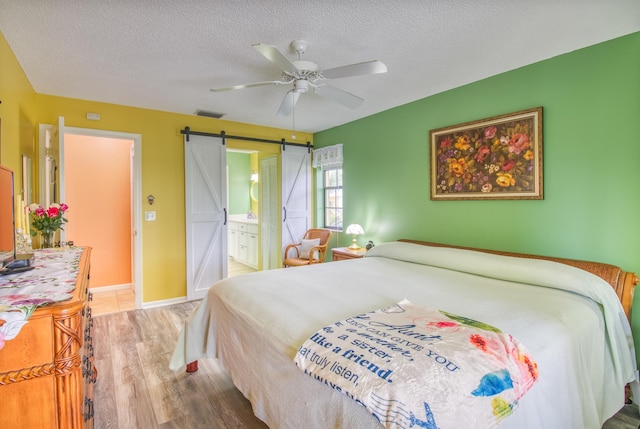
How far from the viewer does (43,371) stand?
3.28ft

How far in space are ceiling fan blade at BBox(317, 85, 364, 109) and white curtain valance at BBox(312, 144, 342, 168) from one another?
2.05 m

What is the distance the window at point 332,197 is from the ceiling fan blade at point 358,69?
9.45 feet

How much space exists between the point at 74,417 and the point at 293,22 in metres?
2.30

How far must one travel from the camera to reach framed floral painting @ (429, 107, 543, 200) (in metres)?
2.74

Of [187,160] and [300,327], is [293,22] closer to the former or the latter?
[300,327]

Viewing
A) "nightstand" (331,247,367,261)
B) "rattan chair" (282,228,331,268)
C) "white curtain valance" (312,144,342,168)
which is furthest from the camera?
"white curtain valance" (312,144,342,168)

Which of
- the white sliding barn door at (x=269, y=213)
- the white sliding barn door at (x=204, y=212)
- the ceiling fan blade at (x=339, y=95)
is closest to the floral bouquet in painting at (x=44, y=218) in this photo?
the white sliding barn door at (x=204, y=212)

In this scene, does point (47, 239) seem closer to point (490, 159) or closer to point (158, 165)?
point (158, 165)

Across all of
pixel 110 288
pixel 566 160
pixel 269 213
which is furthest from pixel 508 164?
pixel 110 288

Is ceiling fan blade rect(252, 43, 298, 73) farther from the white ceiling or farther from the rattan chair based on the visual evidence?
the rattan chair

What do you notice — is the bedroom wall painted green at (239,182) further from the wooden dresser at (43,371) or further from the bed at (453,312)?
the wooden dresser at (43,371)

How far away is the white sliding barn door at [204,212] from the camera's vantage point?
171 inches

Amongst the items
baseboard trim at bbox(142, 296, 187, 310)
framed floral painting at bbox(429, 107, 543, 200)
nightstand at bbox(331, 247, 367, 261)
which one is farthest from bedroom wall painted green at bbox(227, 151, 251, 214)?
framed floral painting at bbox(429, 107, 543, 200)

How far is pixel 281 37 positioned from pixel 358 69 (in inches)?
24.6
